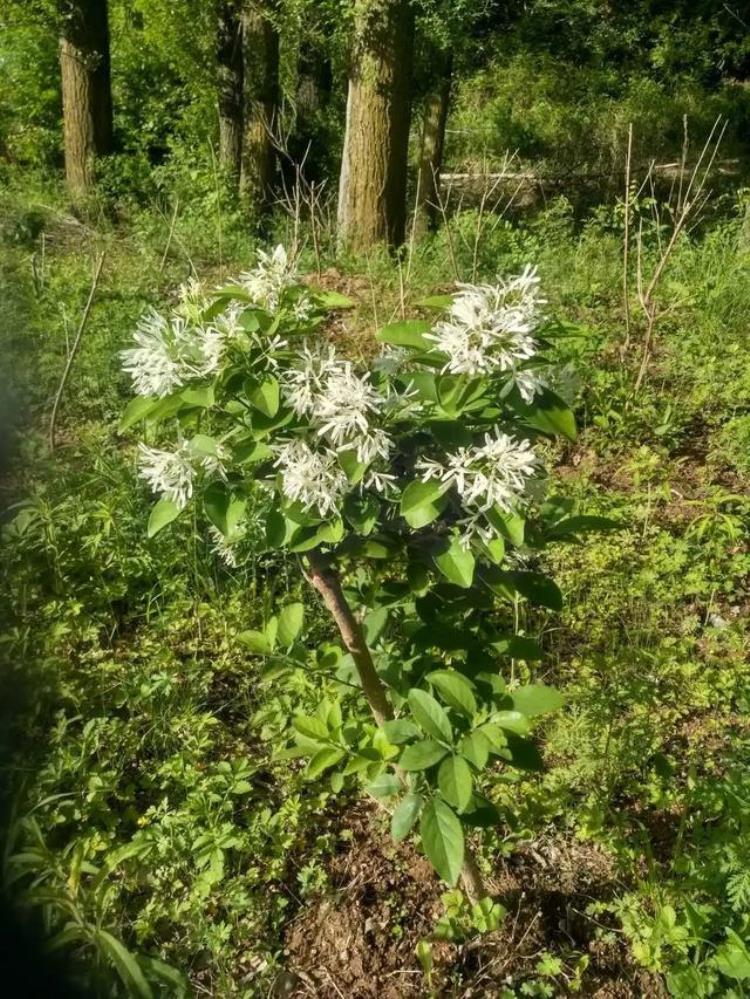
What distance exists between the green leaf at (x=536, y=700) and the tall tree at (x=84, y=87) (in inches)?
340

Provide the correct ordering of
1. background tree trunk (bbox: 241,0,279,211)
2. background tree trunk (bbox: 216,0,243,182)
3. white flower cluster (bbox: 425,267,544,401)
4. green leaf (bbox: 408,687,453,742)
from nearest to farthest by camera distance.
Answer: white flower cluster (bbox: 425,267,544,401) → green leaf (bbox: 408,687,453,742) → background tree trunk (bbox: 241,0,279,211) → background tree trunk (bbox: 216,0,243,182)

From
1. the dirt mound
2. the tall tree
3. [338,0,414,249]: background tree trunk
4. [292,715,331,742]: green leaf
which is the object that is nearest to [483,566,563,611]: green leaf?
[292,715,331,742]: green leaf

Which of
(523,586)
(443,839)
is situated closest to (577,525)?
(523,586)

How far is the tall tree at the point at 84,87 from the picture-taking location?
8172 mm

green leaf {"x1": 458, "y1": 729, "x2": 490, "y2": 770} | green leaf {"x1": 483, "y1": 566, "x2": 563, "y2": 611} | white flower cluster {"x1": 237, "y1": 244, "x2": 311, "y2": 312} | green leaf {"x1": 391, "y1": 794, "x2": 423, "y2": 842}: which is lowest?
green leaf {"x1": 391, "y1": 794, "x2": 423, "y2": 842}

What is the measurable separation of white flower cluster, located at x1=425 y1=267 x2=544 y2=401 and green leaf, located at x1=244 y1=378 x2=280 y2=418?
260 millimetres

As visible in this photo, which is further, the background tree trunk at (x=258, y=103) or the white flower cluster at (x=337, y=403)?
the background tree trunk at (x=258, y=103)

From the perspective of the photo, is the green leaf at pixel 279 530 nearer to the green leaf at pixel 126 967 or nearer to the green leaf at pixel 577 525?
the green leaf at pixel 577 525

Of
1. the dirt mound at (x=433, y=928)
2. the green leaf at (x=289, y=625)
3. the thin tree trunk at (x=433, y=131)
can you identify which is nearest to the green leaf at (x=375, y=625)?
the green leaf at (x=289, y=625)

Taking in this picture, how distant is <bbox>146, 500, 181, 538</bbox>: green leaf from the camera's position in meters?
1.49

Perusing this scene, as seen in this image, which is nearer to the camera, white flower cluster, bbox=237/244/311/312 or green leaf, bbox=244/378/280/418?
green leaf, bbox=244/378/280/418

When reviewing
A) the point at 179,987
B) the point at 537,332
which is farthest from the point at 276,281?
the point at 179,987

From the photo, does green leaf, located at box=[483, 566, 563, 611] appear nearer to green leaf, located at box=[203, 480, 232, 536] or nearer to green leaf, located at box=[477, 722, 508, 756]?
green leaf, located at box=[477, 722, 508, 756]

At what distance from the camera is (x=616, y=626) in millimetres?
2893
